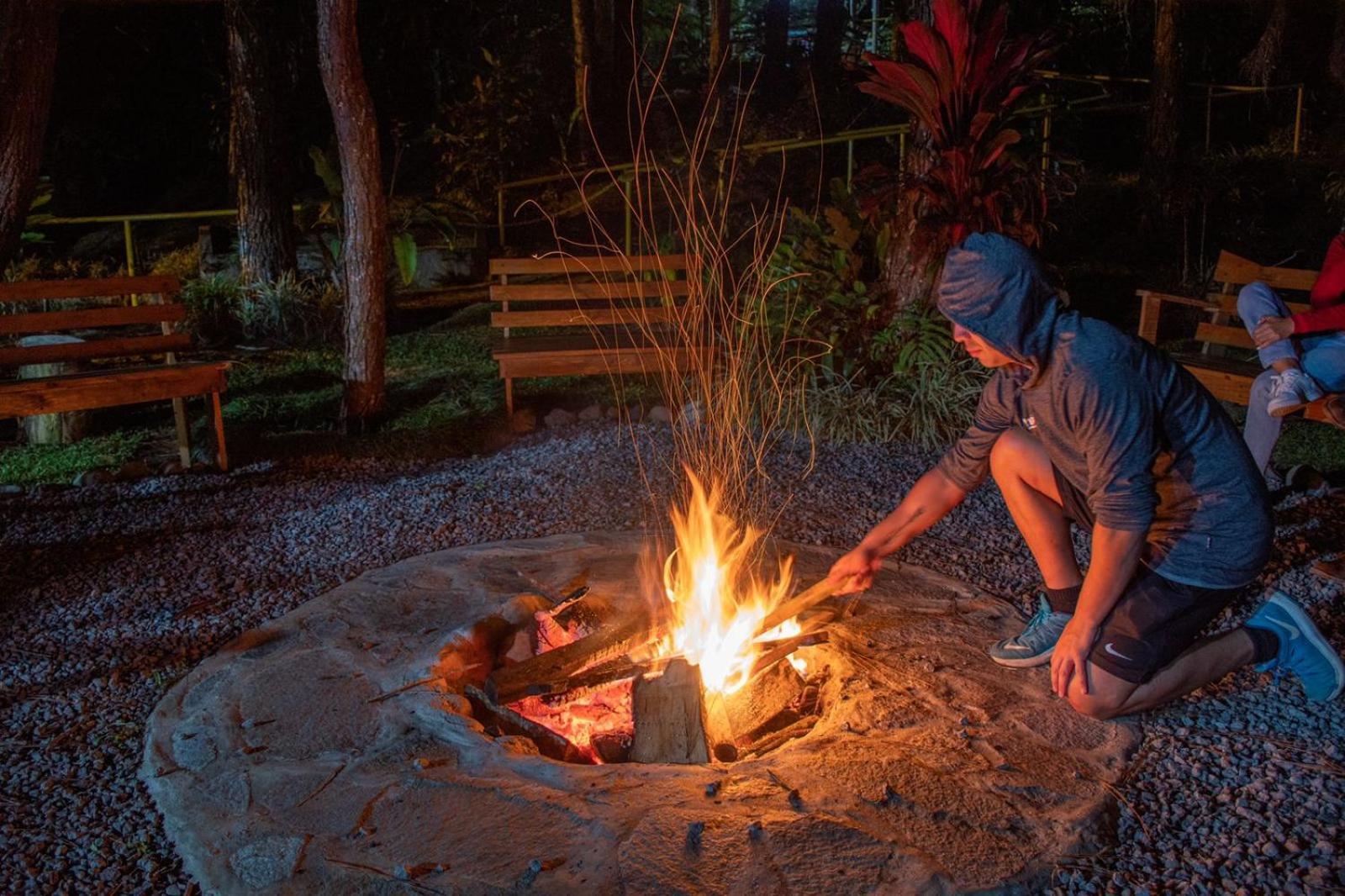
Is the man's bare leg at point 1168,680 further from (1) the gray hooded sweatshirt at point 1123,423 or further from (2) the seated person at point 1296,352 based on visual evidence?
(2) the seated person at point 1296,352

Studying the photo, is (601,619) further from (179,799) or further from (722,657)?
(179,799)

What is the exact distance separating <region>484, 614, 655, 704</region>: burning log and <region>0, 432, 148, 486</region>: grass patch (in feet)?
14.2

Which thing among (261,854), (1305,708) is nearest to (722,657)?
(261,854)

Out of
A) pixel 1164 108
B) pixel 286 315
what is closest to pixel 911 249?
pixel 286 315

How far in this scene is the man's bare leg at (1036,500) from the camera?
3455 mm

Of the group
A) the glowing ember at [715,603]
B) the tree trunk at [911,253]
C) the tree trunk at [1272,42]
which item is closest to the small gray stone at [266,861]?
the glowing ember at [715,603]

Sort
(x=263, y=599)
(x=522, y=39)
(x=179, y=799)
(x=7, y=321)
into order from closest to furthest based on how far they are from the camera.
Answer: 1. (x=179, y=799)
2. (x=263, y=599)
3. (x=7, y=321)
4. (x=522, y=39)

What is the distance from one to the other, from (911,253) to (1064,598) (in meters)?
4.63

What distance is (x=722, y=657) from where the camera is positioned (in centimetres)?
368

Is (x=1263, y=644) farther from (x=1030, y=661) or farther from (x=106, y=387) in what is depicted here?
(x=106, y=387)

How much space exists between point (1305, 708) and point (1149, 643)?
75 centimetres

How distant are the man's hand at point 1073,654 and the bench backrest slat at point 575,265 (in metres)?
4.99

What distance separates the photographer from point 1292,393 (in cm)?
494

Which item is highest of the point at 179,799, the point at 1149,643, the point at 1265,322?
the point at 1265,322
